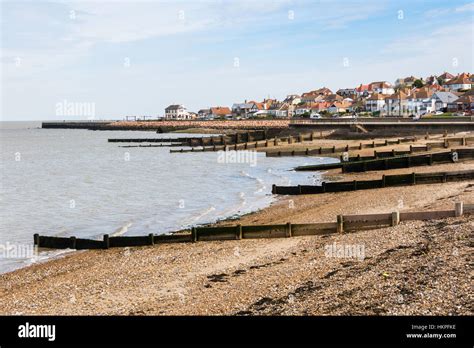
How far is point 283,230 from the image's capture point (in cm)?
2088

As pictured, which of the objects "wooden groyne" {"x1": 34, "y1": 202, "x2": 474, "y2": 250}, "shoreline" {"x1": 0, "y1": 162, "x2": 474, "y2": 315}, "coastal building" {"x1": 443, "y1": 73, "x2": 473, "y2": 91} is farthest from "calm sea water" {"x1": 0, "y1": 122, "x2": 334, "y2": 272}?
"coastal building" {"x1": 443, "y1": 73, "x2": 473, "y2": 91}

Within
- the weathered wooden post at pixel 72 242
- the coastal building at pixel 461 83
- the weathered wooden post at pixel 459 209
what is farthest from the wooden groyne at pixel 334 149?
the coastal building at pixel 461 83

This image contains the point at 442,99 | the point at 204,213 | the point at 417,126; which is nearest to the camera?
the point at 204,213

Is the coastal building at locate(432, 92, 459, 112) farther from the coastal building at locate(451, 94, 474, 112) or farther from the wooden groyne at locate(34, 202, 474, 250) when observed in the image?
the wooden groyne at locate(34, 202, 474, 250)

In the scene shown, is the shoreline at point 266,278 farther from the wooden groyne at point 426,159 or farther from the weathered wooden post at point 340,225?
the wooden groyne at point 426,159

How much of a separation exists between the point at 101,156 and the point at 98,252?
227ft

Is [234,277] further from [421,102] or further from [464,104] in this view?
[421,102]

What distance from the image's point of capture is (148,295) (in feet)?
50.3

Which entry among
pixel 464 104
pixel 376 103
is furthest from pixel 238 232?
pixel 376 103

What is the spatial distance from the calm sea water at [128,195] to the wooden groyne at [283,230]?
9.29 feet

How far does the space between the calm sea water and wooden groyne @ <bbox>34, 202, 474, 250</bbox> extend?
112 inches

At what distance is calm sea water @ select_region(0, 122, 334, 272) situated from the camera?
1163 inches

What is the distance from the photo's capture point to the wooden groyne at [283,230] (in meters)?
19.8

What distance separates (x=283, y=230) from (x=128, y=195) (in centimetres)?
2336
